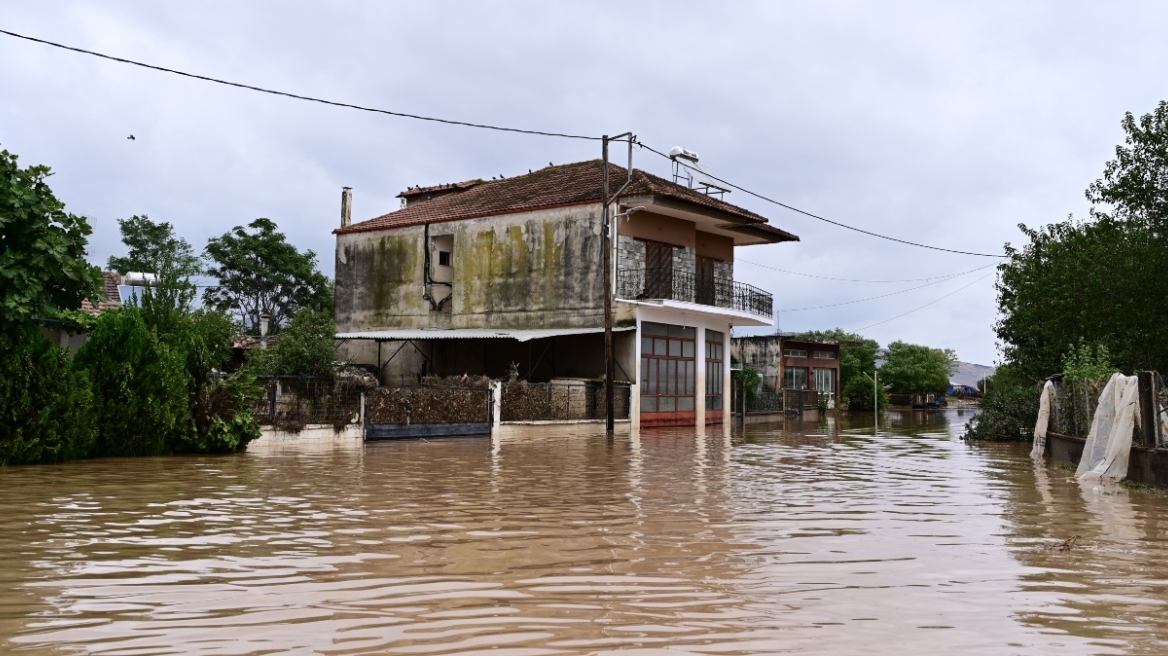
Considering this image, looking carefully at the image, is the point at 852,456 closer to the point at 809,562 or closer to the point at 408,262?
the point at 809,562

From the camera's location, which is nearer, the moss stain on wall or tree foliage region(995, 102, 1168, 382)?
tree foliage region(995, 102, 1168, 382)

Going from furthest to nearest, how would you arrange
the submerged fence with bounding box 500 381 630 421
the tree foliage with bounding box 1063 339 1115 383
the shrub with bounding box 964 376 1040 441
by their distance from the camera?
the submerged fence with bounding box 500 381 630 421, the shrub with bounding box 964 376 1040 441, the tree foliage with bounding box 1063 339 1115 383

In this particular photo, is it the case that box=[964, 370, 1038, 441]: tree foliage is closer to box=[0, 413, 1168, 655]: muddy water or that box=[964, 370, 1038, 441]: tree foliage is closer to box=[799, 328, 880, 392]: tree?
box=[0, 413, 1168, 655]: muddy water

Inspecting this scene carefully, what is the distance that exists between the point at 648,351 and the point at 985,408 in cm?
1034

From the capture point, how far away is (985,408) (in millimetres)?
26891

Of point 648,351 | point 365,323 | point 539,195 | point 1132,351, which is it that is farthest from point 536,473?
point 365,323

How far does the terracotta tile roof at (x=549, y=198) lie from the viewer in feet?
105

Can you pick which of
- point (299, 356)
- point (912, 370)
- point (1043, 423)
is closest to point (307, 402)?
point (299, 356)

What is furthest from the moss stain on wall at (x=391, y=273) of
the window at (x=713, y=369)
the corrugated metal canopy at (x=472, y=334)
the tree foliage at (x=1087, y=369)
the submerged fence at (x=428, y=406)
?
the tree foliage at (x=1087, y=369)

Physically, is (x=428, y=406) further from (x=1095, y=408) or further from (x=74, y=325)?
(x=1095, y=408)

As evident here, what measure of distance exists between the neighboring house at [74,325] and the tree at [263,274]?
61.0ft

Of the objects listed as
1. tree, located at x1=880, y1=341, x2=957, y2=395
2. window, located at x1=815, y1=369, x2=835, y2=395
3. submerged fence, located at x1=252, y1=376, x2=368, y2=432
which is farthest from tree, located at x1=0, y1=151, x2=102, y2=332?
tree, located at x1=880, y1=341, x2=957, y2=395

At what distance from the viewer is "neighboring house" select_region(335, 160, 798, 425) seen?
31.5m

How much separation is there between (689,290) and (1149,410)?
846 inches
